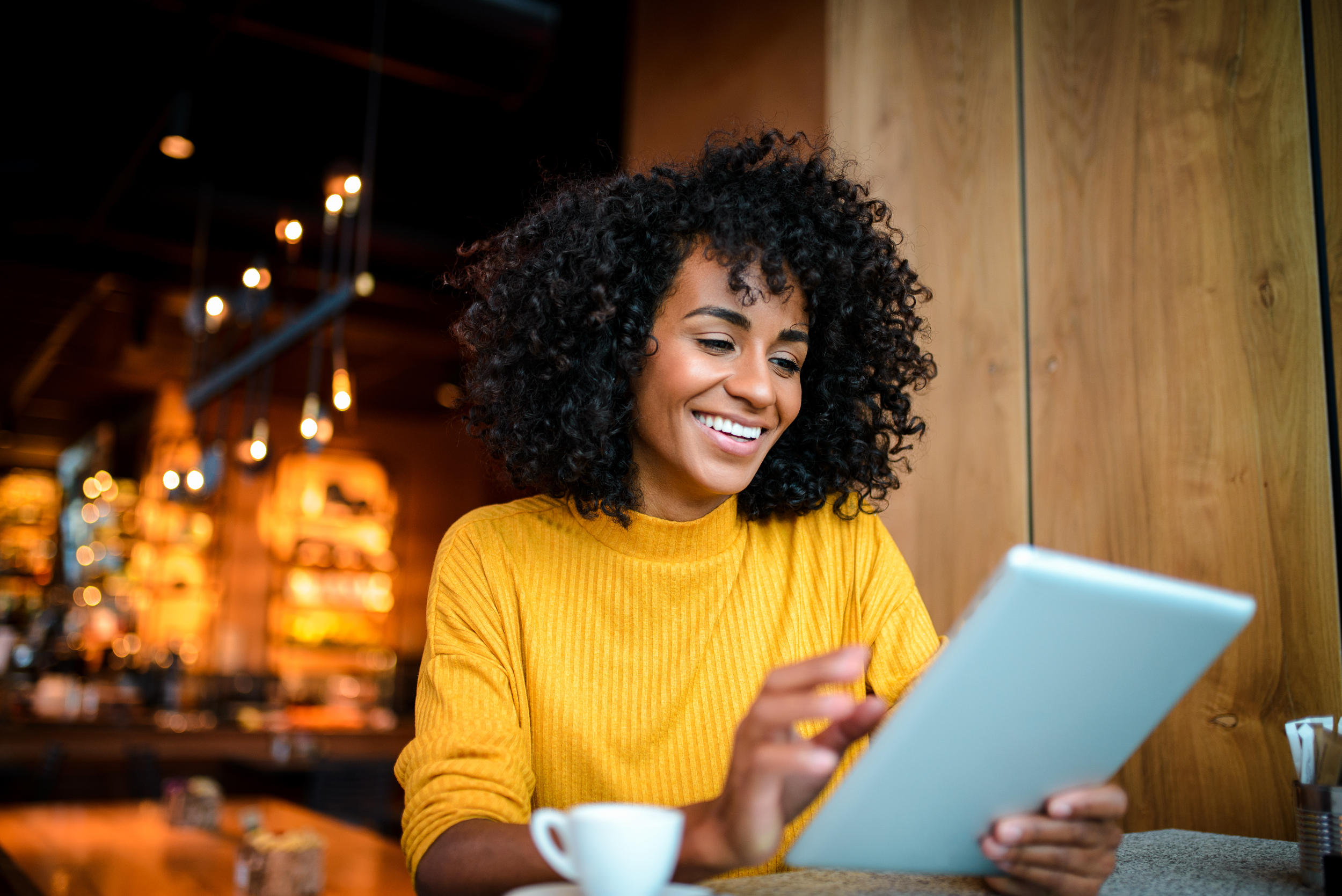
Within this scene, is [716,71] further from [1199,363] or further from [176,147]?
[176,147]

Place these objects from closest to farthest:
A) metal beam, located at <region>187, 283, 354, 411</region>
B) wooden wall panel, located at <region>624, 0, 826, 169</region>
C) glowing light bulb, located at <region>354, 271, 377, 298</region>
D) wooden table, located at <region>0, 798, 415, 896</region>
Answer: wooden table, located at <region>0, 798, 415, 896</region> < wooden wall panel, located at <region>624, 0, 826, 169</region> < glowing light bulb, located at <region>354, 271, 377, 298</region> < metal beam, located at <region>187, 283, 354, 411</region>

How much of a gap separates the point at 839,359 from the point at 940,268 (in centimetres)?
77

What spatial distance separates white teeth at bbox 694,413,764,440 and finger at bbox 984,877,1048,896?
63cm

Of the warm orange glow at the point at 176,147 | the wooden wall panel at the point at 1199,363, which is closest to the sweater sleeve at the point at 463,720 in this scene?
the wooden wall panel at the point at 1199,363

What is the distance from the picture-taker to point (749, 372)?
132 centimetres

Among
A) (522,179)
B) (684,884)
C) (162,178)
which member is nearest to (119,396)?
(162,178)

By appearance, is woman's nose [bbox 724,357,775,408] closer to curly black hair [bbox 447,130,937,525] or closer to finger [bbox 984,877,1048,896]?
curly black hair [bbox 447,130,937,525]

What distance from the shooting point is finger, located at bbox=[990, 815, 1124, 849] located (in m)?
0.80

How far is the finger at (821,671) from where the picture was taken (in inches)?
27.7

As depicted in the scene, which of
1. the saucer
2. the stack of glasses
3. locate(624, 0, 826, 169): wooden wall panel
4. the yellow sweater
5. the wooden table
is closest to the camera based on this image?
the saucer

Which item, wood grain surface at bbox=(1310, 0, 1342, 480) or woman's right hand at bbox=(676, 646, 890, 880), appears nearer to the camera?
woman's right hand at bbox=(676, 646, 890, 880)

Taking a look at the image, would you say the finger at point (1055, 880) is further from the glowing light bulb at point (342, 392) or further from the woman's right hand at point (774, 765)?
the glowing light bulb at point (342, 392)

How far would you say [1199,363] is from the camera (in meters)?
1.67

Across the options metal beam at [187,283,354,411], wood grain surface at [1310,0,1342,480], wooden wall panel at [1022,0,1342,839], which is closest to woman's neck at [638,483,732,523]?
wooden wall panel at [1022,0,1342,839]
